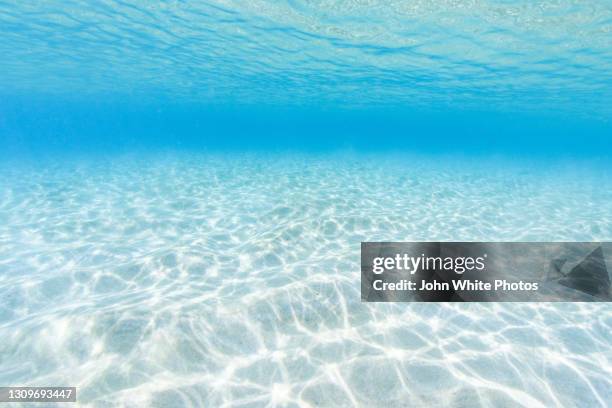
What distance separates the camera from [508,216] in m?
10.6

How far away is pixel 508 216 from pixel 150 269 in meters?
11.0

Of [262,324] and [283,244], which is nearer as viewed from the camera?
[262,324]

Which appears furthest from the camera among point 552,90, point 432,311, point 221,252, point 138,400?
point 552,90

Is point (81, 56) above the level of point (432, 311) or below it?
above

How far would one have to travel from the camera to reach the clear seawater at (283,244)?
3480mm

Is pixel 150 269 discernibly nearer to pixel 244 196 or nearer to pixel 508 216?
pixel 244 196

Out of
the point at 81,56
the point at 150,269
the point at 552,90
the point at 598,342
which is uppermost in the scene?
the point at 81,56

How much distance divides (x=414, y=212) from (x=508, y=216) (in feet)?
10.6

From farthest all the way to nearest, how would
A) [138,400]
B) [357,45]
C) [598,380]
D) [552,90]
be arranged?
[552,90] → [357,45] → [598,380] → [138,400]

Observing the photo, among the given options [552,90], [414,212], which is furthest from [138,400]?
[552,90]

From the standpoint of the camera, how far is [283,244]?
7273 millimetres

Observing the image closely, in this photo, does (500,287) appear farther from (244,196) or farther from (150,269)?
(244,196)

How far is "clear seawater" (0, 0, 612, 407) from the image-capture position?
348cm

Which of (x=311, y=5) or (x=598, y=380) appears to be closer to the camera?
(x=598, y=380)
